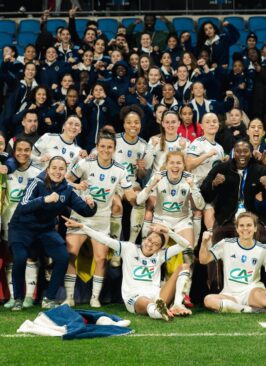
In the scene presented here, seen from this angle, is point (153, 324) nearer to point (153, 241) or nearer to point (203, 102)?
point (153, 241)

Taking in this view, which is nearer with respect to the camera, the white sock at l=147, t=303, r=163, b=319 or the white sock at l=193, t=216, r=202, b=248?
the white sock at l=147, t=303, r=163, b=319

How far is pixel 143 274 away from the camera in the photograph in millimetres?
11242

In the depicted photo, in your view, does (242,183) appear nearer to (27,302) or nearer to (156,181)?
(156,181)

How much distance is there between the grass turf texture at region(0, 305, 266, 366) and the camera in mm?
8859

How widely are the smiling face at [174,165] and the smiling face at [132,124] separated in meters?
0.86

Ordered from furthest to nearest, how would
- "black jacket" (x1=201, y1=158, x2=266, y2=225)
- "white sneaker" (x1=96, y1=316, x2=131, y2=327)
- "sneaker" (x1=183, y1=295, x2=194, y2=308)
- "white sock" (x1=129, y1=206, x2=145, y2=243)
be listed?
"white sock" (x1=129, y1=206, x2=145, y2=243)
"black jacket" (x1=201, y1=158, x2=266, y2=225)
"sneaker" (x1=183, y1=295, x2=194, y2=308)
"white sneaker" (x1=96, y1=316, x2=131, y2=327)

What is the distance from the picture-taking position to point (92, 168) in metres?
12.0

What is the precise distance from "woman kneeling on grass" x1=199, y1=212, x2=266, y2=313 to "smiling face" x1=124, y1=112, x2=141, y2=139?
1896 mm

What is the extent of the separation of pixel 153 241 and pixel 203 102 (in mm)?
3270

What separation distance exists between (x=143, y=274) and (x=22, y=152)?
1845 mm

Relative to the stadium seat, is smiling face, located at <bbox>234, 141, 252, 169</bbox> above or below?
below

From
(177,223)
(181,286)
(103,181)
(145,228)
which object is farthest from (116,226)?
(181,286)

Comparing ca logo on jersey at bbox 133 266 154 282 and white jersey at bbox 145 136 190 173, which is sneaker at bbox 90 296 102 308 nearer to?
ca logo on jersey at bbox 133 266 154 282

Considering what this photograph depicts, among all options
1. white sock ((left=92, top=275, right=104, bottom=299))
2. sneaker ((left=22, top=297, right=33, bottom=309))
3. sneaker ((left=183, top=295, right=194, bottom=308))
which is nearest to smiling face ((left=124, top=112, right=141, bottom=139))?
white sock ((left=92, top=275, right=104, bottom=299))
